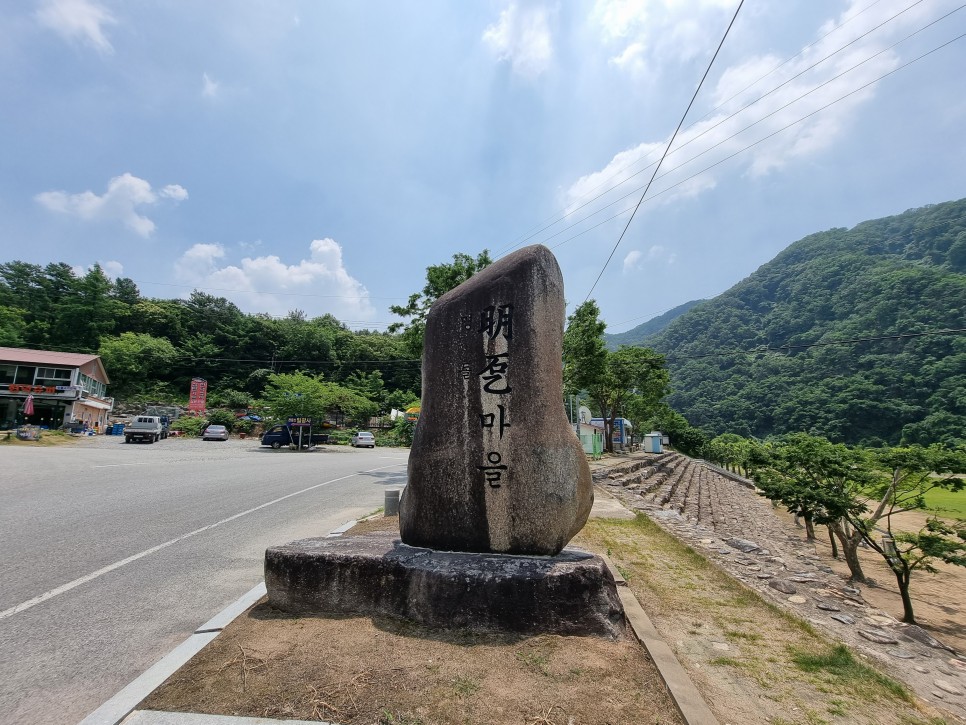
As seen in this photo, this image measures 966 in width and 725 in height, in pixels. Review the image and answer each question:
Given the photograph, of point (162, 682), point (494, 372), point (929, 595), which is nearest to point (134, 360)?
point (162, 682)

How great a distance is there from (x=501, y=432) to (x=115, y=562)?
16.5ft

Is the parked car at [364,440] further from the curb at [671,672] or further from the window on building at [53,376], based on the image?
the curb at [671,672]

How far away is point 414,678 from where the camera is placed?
278 cm

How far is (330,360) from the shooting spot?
5850 centimetres

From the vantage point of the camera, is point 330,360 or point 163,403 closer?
point 163,403

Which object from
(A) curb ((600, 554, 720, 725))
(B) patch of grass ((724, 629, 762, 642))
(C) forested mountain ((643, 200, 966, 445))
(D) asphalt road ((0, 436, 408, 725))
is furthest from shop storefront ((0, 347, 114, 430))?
(C) forested mountain ((643, 200, 966, 445))

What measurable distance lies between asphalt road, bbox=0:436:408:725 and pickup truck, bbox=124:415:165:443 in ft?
54.1

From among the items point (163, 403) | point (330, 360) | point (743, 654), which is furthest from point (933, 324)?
point (163, 403)

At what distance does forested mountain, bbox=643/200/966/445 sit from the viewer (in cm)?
4319

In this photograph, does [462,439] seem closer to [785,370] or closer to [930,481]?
[930,481]

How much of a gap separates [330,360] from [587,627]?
5868cm

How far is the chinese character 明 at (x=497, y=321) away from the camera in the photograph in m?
4.18

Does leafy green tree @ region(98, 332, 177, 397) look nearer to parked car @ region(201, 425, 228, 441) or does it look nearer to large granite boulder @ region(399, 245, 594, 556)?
parked car @ region(201, 425, 228, 441)

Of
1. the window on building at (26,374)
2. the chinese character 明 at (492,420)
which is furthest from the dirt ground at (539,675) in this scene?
the window on building at (26,374)
